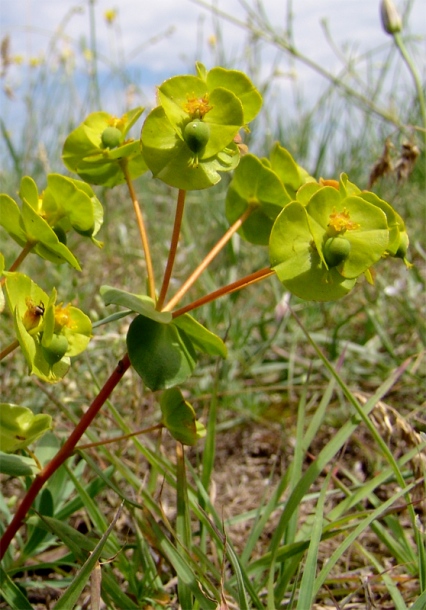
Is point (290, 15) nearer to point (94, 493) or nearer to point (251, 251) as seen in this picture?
point (251, 251)

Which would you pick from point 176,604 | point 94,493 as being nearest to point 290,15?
point 94,493

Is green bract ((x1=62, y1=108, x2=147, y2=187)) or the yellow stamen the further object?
green bract ((x1=62, y1=108, x2=147, y2=187))

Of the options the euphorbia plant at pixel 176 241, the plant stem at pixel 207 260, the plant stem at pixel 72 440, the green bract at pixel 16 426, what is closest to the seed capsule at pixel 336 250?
the euphorbia plant at pixel 176 241

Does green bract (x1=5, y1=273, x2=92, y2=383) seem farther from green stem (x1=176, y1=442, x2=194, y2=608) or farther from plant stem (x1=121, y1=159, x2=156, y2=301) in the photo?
green stem (x1=176, y1=442, x2=194, y2=608)

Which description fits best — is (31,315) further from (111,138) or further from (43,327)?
(111,138)

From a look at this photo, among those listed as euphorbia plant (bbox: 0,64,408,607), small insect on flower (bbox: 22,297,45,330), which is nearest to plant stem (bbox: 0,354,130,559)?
euphorbia plant (bbox: 0,64,408,607)

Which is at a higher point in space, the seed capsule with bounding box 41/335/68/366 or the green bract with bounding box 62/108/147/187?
the green bract with bounding box 62/108/147/187

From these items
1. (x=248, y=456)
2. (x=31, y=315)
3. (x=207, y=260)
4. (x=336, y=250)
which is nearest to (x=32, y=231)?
(x=31, y=315)
